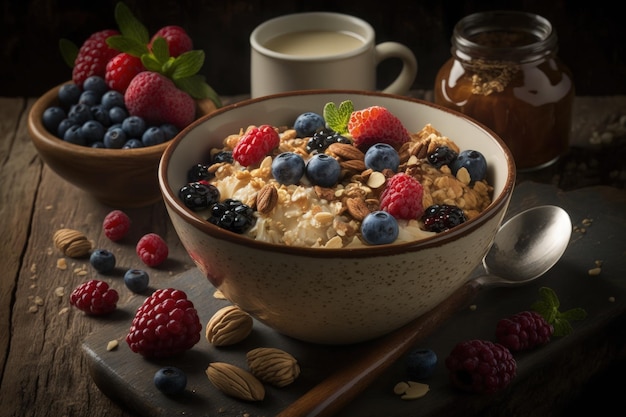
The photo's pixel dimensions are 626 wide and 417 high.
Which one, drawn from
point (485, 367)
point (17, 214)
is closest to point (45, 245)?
point (17, 214)

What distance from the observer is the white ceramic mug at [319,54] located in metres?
1.97

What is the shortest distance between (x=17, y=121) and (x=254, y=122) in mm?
958

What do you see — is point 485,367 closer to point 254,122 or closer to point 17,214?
point 254,122

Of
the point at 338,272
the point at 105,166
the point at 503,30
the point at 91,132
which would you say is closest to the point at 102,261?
the point at 105,166

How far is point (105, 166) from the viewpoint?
175cm

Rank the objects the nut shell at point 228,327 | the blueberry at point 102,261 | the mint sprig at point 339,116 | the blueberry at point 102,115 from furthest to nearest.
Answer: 1. the blueberry at point 102,115
2. the blueberry at point 102,261
3. the mint sprig at point 339,116
4. the nut shell at point 228,327

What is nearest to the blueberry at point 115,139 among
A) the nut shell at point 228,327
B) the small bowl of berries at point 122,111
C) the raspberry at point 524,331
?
the small bowl of berries at point 122,111

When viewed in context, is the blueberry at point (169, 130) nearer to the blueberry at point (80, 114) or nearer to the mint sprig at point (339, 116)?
the blueberry at point (80, 114)

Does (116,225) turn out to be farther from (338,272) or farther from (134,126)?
(338,272)

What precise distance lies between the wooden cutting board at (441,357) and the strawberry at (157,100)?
1.38 ft

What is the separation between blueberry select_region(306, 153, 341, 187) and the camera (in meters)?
1.32

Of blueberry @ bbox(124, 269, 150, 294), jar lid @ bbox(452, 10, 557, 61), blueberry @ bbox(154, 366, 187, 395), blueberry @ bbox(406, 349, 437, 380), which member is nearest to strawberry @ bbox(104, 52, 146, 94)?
blueberry @ bbox(124, 269, 150, 294)

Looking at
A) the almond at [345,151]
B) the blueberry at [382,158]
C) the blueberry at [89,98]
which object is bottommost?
the blueberry at [89,98]

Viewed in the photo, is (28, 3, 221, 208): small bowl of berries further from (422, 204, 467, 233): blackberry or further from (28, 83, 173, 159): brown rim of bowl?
(422, 204, 467, 233): blackberry
